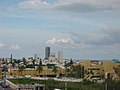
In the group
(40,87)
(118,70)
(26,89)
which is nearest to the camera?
(40,87)

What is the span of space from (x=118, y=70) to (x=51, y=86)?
15.1m

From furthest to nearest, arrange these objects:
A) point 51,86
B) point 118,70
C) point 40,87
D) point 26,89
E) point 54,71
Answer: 1. point 54,71
2. point 118,70
3. point 51,86
4. point 26,89
5. point 40,87

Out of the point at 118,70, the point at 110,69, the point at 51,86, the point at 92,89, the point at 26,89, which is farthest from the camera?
the point at 110,69

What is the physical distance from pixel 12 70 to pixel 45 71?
7970 mm

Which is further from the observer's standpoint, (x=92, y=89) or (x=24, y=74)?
(x=24, y=74)

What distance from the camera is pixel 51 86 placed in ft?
200

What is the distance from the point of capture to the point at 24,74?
317ft

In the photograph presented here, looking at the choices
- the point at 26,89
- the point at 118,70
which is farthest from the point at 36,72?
the point at 26,89

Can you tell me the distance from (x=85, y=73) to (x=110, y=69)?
5710 mm

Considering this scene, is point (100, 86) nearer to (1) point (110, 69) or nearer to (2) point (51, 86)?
(2) point (51, 86)

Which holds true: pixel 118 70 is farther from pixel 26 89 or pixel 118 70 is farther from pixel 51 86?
pixel 26 89

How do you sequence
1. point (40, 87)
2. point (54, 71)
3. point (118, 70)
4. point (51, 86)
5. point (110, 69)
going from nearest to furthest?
point (40, 87), point (51, 86), point (118, 70), point (110, 69), point (54, 71)

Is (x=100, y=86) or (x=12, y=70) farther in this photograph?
(x=12, y=70)

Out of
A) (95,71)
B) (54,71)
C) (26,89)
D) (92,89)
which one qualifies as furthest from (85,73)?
(26,89)
